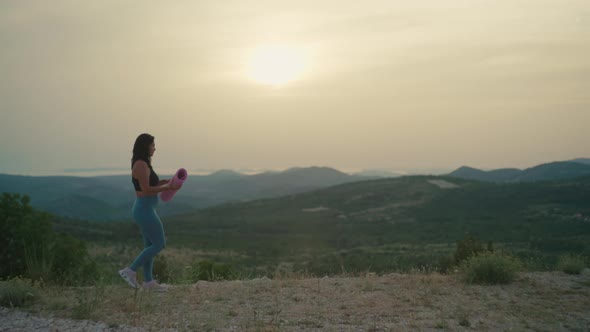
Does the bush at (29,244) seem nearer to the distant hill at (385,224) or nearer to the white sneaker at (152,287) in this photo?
the white sneaker at (152,287)

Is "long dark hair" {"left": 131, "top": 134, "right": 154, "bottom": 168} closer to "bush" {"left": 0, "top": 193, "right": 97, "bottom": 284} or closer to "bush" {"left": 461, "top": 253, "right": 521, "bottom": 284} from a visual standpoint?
"bush" {"left": 0, "top": 193, "right": 97, "bottom": 284}

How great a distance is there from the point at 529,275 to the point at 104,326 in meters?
8.50

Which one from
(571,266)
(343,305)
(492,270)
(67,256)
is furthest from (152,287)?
(571,266)

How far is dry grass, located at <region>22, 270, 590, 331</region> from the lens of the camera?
249 inches

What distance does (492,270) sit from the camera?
9.39 m

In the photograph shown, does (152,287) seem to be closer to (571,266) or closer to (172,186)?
(172,186)

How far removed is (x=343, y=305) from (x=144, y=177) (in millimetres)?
3755

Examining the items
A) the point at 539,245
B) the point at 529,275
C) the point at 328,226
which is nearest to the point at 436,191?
the point at 328,226

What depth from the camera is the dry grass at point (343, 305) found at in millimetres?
6328

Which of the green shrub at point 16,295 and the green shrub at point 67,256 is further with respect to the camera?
the green shrub at point 67,256

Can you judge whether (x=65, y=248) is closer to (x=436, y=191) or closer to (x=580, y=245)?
(x=580, y=245)

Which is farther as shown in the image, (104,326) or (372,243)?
(372,243)

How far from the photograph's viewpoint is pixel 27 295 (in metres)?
7.25

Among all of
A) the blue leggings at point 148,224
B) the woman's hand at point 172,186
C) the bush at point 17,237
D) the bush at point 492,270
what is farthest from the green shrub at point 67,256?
the bush at point 492,270
